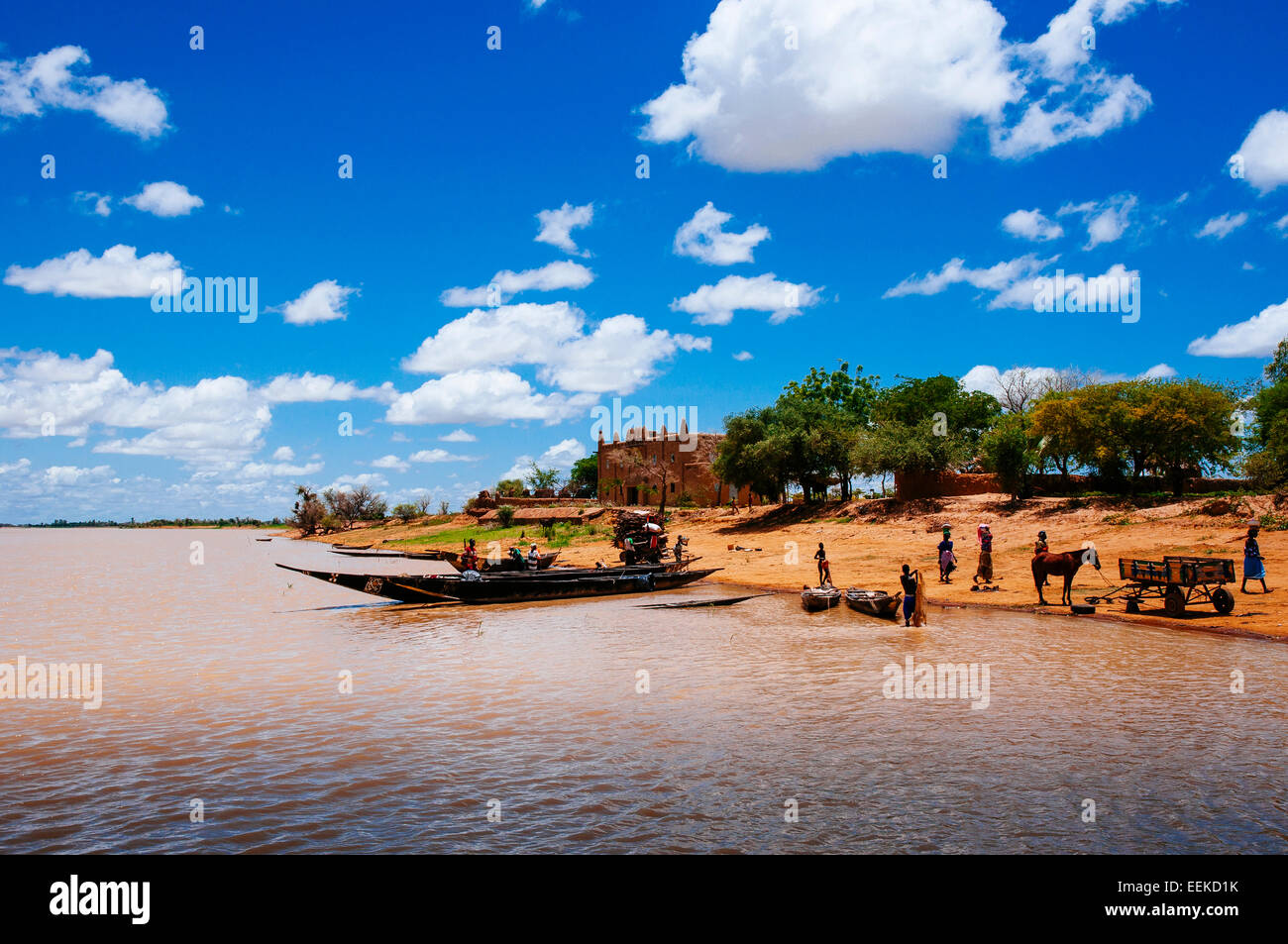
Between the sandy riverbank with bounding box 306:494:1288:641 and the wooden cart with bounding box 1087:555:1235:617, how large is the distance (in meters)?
A: 0.29

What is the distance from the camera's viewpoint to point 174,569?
48125mm

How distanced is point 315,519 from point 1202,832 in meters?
102

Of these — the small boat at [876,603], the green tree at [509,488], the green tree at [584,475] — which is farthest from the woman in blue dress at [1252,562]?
the green tree at [584,475]

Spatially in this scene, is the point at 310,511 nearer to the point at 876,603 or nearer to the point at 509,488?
the point at 509,488

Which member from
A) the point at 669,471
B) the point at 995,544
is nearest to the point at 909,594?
the point at 995,544

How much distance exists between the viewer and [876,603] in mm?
19422

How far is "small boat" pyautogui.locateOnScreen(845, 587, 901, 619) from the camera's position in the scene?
19141 millimetres

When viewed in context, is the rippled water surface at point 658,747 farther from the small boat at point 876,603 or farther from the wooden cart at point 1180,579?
the small boat at point 876,603

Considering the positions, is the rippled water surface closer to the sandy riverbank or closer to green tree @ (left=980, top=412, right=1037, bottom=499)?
the sandy riverbank

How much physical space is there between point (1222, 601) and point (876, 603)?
282 inches

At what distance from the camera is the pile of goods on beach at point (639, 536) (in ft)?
119

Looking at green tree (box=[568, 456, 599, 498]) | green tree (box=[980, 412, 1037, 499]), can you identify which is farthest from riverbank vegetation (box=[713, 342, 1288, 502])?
green tree (box=[568, 456, 599, 498])
